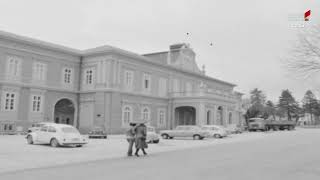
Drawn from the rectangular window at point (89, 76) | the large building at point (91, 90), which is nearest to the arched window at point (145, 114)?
the large building at point (91, 90)

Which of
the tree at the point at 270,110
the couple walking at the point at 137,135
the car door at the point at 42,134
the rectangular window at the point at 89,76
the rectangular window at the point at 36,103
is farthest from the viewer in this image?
the tree at the point at 270,110

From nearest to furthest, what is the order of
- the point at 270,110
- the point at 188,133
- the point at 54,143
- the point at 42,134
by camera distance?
the point at 54,143 → the point at 42,134 → the point at 188,133 → the point at 270,110

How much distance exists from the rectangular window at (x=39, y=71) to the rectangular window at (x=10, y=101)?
3.17 m

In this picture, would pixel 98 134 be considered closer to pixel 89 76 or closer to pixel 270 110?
pixel 89 76

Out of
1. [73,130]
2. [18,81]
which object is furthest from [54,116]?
[73,130]

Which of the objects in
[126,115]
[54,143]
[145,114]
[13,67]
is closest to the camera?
[54,143]

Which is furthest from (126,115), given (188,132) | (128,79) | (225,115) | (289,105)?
(289,105)

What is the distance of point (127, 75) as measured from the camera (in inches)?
1645

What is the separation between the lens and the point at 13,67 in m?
33.9

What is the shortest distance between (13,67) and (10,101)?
345cm

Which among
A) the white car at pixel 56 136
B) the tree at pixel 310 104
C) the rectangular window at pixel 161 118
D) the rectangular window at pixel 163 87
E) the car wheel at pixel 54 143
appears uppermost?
the tree at pixel 310 104

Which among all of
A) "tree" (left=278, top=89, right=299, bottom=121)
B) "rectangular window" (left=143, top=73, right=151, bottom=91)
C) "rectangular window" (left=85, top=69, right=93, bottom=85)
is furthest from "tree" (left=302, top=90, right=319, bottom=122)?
"rectangular window" (left=85, top=69, right=93, bottom=85)

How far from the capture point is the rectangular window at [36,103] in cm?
3575

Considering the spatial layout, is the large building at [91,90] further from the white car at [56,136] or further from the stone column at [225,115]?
the white car at [56,136]
